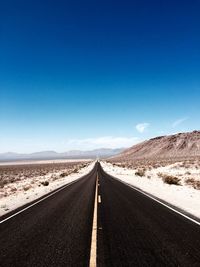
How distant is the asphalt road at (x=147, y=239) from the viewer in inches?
216

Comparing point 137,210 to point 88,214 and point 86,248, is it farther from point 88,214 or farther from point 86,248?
point 86,248

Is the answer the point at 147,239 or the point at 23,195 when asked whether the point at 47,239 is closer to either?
the point at 147,239

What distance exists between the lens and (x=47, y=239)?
729 centimetres

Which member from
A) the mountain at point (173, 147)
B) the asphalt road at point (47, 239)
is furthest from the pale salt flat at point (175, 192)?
the mountain at point (173, 147)

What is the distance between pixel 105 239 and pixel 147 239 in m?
1.16

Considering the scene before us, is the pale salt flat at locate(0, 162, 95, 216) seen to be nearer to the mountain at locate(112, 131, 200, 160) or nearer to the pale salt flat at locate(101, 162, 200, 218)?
the pale salt flat at locate(101, 162, 200, 218)

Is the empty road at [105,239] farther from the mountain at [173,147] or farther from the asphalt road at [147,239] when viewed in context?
the mountain at [173,147]

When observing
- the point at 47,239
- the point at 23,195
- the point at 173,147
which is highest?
the point at 173,147

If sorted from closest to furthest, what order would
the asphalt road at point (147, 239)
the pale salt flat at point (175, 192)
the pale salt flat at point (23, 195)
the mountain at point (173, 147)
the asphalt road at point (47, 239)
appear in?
the asphalt road at point (147, 239) < the asphalt road at point (47, 239) < the pale salt flat at point (175, 192) < the pale salt flat at point (23, 195) < the mountain at point (173, 147)

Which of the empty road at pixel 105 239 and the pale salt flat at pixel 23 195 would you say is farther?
the pale salt flat at pixel 23 195

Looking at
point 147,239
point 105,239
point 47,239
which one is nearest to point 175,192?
point 147,239

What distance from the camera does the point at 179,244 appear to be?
657cm

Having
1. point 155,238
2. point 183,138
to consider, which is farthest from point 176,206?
point 183,138

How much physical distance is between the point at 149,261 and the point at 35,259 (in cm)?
251
